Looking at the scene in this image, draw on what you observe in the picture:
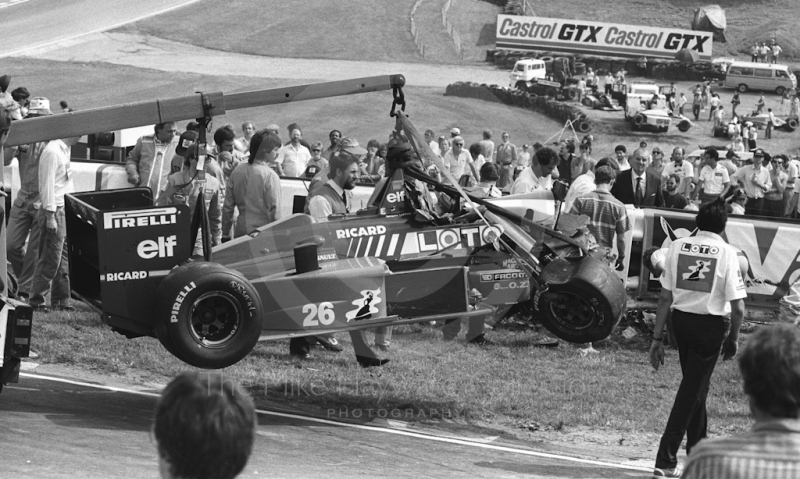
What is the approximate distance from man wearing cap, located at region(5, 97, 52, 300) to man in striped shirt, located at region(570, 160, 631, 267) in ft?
18.4

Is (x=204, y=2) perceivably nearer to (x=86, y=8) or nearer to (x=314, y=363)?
(x=86, y=8)

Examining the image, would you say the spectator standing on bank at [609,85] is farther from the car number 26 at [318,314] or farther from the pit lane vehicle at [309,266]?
the car number 26 at [318,314]

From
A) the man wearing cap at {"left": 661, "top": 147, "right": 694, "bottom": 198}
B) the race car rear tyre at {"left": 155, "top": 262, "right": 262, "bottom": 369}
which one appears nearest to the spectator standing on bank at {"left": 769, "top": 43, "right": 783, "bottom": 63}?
the man wearing cap at {"left": 661, "top": 147, "right": 694, "bottom": 198}

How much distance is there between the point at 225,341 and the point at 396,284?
1.47m

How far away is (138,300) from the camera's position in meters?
7.36

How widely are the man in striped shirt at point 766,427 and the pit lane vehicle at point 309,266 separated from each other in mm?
4557

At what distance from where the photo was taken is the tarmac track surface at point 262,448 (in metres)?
6.51

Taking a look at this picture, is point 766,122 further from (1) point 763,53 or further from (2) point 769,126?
(1) point 763,53

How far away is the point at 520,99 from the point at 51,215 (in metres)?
32.5

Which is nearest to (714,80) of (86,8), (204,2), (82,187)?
(204,2)

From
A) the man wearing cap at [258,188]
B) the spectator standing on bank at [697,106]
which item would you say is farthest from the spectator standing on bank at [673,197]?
the spectator standing on bank at [697,106]

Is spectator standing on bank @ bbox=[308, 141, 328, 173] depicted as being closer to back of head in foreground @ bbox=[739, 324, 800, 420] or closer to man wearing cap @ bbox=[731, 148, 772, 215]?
man wearing cap @ bbox=[731, 148, 772, 215]

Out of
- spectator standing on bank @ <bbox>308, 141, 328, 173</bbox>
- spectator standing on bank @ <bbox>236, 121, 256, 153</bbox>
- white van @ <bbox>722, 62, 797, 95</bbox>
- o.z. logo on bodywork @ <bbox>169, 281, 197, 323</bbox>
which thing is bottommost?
o.z. logo on bodywork @ <bbox>169, 281, 197, 323</bbox>

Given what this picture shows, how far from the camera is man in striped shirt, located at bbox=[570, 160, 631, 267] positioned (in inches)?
424
